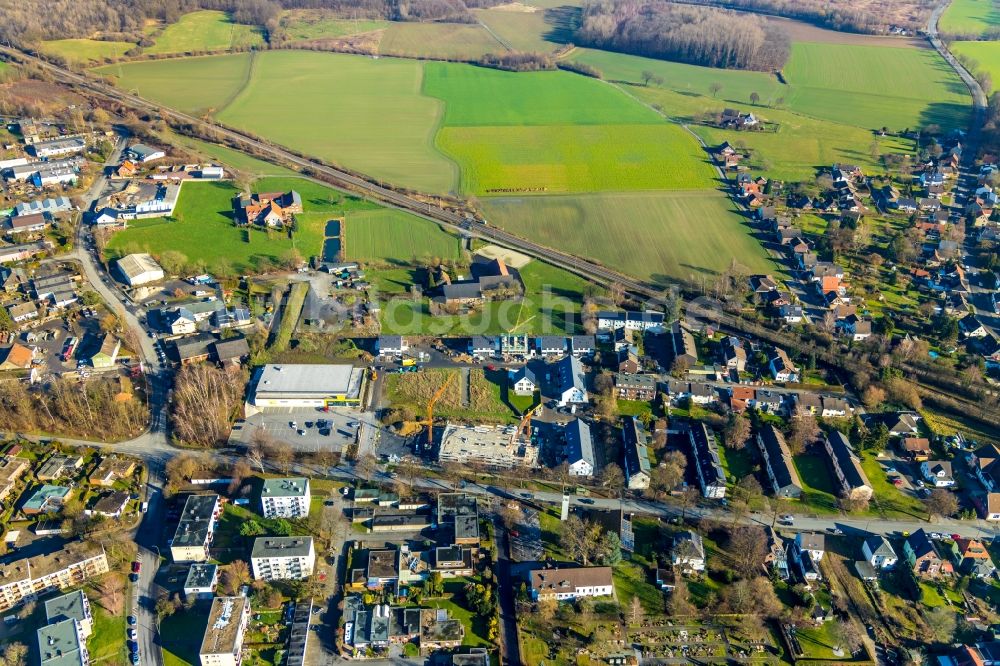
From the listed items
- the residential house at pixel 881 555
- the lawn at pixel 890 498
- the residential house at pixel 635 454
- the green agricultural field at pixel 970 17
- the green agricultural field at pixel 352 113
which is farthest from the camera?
the green agricultural field at pixel 970 17

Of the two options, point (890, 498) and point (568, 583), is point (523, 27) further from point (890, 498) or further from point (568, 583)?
point (568, 583)

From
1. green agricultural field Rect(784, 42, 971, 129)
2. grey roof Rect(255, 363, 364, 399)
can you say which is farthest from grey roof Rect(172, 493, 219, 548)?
green agricultural field Rect(784, 42, 971, 129)

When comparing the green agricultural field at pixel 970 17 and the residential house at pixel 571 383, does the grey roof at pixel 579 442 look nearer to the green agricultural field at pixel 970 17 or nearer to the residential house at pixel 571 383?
the residential house at pixel 571 383

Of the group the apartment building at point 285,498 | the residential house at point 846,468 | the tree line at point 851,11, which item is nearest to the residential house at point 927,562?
the residential house at point 846,468

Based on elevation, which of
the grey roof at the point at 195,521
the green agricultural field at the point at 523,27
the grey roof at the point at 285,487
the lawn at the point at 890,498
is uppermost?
the green agricultural field at the point at 523,27

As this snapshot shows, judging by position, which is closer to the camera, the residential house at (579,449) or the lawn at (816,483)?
the lawn at (816,483)

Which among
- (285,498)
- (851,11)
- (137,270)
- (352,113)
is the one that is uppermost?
(851,11)

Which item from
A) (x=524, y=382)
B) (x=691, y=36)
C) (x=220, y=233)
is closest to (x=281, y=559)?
(x=524, y=382)
